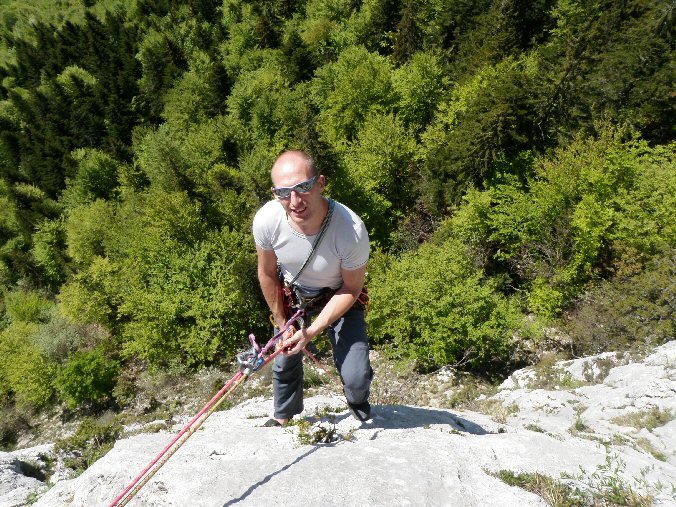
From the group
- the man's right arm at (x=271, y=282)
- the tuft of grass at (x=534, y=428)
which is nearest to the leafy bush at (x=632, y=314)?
the tuft of grass at (x=534, y=428)

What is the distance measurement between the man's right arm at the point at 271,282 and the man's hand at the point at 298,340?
383 mm

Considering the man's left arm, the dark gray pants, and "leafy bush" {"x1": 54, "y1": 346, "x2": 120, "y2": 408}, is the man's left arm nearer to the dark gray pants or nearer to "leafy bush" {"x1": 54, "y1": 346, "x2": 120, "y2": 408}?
the dark gray pants

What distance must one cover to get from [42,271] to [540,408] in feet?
173

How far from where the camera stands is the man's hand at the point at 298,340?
4.23 metres

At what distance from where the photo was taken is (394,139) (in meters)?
30.2

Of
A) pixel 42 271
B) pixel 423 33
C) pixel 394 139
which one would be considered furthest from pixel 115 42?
pixel 394 139

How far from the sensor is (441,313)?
59.7 feet

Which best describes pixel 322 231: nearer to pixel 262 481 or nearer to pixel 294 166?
pixel 294 166

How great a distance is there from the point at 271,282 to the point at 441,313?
48.1 feet

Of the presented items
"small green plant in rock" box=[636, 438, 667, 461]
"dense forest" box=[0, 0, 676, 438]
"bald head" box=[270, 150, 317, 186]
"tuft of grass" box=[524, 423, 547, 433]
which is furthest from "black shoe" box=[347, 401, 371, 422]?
"dense forest" box=[0, 0, 676, 438]

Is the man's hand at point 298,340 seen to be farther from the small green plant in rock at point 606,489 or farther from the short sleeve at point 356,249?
the small green plant in rock at point 606,489

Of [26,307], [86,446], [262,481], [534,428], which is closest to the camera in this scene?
[262,481]

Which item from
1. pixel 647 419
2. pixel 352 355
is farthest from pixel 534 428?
pixel 352 355

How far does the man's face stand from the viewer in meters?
3.55
